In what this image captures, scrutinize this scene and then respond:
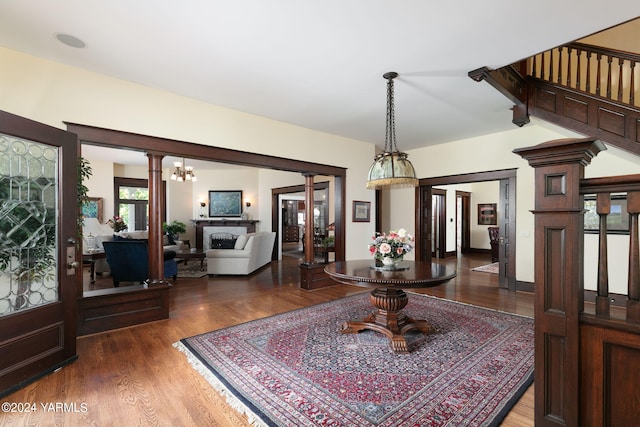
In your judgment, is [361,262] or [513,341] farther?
[361,262]

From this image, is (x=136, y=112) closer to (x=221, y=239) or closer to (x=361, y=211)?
(x=361, y=211)

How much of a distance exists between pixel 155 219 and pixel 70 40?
1.94m

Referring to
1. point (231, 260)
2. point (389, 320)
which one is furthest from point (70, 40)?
point (231, 260)

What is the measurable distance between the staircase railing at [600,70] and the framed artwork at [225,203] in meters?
8.00

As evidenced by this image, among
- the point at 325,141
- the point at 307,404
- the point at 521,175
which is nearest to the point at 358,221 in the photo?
the point at 325,141

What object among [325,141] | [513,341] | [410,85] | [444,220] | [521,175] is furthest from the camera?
[444,220]

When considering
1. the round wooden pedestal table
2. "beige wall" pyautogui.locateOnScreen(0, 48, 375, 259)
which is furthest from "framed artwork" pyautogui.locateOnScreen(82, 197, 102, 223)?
the round wooden pedestal table

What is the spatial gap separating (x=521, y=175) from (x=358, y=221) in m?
2.97

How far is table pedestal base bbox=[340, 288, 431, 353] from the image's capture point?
306 cm

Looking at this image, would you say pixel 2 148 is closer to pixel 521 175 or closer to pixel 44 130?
pixel 44 130

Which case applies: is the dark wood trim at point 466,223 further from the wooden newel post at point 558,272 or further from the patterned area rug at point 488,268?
the wooden newel post at point 558,272

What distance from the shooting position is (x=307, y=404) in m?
2.03

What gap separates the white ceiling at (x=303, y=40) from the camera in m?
2.23

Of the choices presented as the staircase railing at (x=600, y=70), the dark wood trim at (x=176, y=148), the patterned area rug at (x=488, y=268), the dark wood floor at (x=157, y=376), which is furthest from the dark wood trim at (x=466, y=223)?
the dark wood trim at (x=176, y=148)
